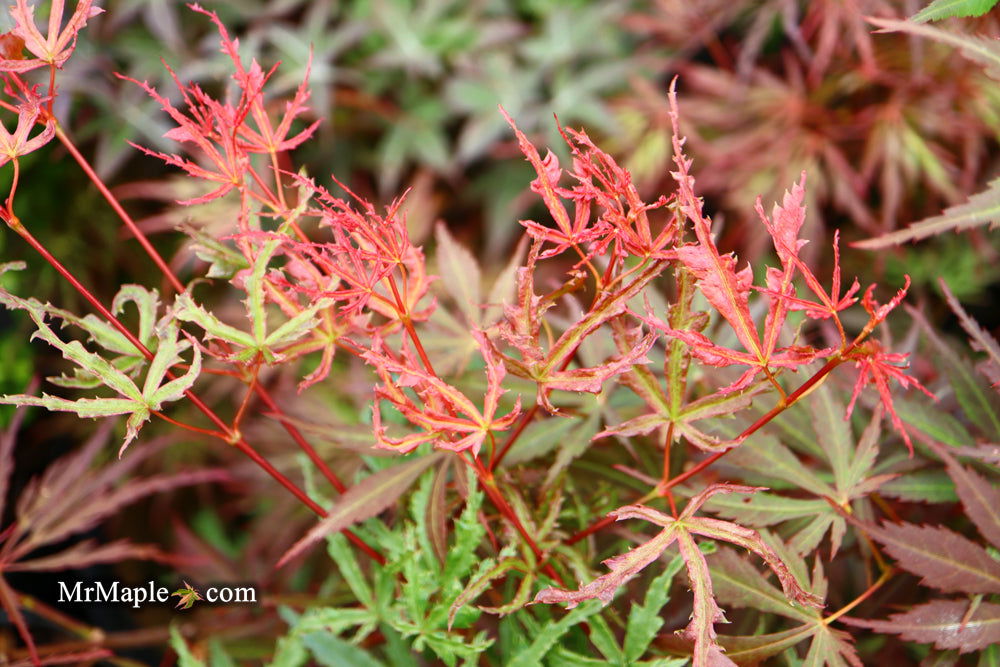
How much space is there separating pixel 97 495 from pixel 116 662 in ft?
0.54

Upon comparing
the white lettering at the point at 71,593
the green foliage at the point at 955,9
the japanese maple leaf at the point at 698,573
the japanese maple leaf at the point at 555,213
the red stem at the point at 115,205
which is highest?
the red stem at the point at 115,205

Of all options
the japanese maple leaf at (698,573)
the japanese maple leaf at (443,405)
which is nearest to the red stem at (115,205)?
the japanese maple leaf at (443,405)

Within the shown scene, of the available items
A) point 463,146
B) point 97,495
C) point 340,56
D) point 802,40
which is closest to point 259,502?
point 97,495

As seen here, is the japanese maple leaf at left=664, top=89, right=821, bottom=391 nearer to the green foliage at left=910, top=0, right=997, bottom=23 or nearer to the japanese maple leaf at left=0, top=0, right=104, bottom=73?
the green foliage at left=910, top=0, right=997, bottom=23

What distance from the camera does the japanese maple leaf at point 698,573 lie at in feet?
1.18

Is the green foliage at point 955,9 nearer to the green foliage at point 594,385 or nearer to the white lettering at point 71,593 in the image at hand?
the green foliage at point 594,385

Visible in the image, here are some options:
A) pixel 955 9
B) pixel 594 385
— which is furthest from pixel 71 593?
pixel 955 9

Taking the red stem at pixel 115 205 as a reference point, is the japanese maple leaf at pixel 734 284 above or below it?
below

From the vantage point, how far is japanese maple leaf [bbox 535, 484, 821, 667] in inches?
14.2

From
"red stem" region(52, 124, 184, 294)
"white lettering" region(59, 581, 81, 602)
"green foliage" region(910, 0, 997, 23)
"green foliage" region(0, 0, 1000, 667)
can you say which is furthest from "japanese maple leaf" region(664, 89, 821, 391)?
"white lettering" region(59, 581, 81, 602)

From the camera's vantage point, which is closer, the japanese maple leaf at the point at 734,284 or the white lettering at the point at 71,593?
the japanese maple leaf at the point at 734,284

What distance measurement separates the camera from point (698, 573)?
14.7 inches

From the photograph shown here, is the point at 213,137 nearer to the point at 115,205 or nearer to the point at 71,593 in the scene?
the point at 115,205

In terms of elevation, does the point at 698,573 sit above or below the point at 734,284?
below
